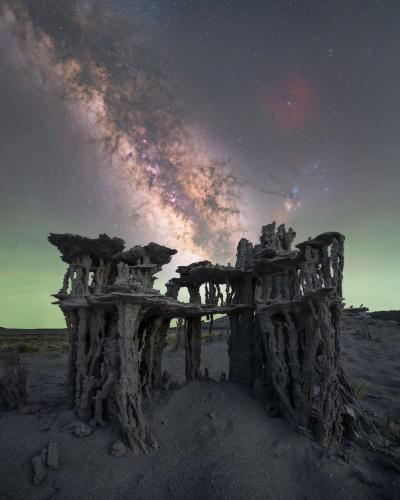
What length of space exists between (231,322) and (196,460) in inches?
272

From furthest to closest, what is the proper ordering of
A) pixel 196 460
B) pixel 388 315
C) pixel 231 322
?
pixel 388 315 → pixel 231 322 → pixel 196 460

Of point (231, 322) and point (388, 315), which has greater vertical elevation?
point (231, 322)

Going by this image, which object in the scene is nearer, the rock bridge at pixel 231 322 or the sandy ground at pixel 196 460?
the sandy ground at pixel 196 460

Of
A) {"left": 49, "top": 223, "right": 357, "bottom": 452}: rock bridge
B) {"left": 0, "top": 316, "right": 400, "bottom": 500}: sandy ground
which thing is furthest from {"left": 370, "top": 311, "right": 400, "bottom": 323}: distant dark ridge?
{"left": 0, "top": 316, "right": 400, "bottom": 500}: sandy ground

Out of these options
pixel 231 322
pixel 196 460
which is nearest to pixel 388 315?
pixel 231 322

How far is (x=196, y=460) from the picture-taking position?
843cm

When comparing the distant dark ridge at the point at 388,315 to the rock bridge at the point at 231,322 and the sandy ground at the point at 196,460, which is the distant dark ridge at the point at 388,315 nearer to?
the rock bridge at the point at 231,322

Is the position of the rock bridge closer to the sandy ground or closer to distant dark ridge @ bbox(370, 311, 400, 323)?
the sandy ground

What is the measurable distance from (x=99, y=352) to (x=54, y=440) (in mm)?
3064

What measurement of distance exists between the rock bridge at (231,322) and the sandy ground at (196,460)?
777 mm

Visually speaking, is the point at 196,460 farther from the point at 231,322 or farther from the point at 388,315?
the point at 388,315

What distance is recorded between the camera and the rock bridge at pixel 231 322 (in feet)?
30.2

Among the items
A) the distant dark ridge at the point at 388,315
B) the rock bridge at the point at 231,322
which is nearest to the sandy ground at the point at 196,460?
the rock bridge at the point at 231,322

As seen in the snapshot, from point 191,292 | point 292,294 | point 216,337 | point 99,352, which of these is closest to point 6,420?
point 99,352
